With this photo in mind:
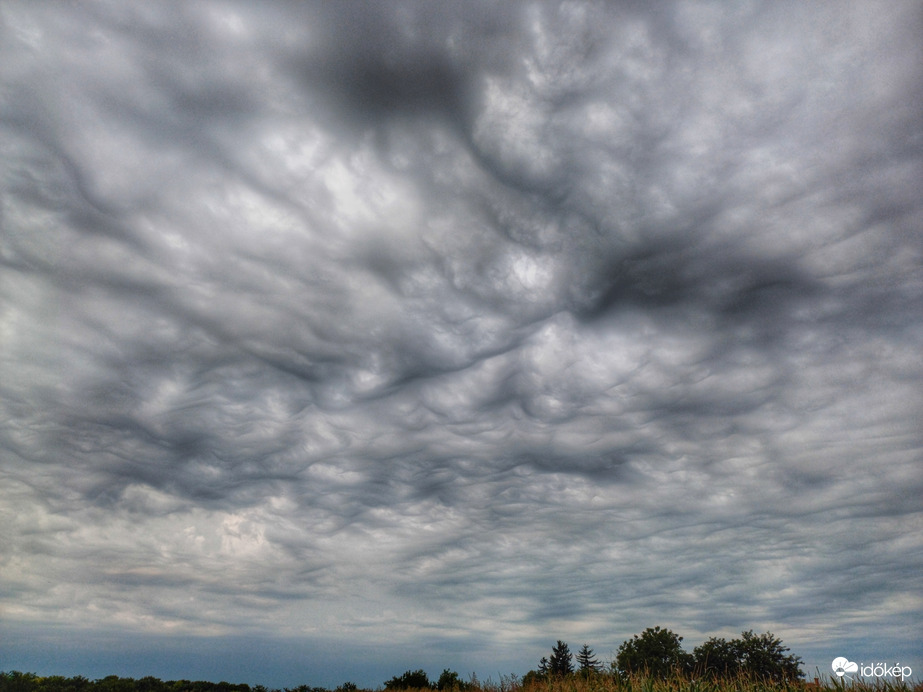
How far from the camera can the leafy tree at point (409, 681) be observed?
57.7 meters

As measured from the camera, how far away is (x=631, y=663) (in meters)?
104

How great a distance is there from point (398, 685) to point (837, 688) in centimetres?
4305

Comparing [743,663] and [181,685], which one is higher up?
[743,663]

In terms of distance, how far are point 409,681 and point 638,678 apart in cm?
2966

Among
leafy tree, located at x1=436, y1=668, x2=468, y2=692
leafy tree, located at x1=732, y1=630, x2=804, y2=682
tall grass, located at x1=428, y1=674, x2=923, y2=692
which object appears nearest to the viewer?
tall grass, located at x1=428, y1=674, x2=923, y2=692

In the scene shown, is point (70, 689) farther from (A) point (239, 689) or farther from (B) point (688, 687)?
(B) point (688, 687)

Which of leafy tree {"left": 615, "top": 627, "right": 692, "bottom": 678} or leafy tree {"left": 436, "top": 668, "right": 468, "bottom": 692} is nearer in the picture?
leafy tree {"left": 436, "top": 668, "right": 468, "bottom": 692}

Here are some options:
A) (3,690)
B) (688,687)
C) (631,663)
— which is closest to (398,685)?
(688,687)

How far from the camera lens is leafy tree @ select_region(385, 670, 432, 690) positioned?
57.7 meters

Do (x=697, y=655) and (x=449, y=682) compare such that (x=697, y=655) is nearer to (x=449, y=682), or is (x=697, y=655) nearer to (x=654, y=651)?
(x=654, y=651)

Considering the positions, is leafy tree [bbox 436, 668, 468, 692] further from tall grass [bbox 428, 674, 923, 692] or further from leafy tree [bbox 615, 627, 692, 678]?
leafy tree [bbox 615, 627, 692, 678]

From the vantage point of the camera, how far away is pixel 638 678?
38906mm

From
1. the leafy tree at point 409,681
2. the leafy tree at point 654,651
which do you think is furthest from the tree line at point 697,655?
the leafy tree at point 409,681

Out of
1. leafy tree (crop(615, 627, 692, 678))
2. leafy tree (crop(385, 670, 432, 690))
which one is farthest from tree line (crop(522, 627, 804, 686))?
leafy tree (crop(385, 670, 432, 690))
